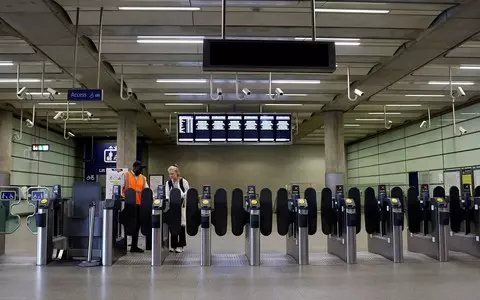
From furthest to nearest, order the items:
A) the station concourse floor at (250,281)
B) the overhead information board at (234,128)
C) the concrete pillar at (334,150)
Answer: the concrete pillar at (334,150) < the overhead information board at (234,128) < the station concourse floor at (250,281)

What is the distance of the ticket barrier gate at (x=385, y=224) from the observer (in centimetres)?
763

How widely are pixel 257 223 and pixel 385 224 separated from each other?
7.89ft

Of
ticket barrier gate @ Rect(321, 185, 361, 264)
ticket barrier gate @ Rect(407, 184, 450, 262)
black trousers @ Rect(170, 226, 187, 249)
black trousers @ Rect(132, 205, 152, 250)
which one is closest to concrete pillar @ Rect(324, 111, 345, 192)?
ticket barrier gate @ Rect(407, 184, 450, 262)

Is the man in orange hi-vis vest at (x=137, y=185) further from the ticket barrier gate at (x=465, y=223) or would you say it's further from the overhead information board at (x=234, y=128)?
the ticket barrier gate at (x=465, y=223)

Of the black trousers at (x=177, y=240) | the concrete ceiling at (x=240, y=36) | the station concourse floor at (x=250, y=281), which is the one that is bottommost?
the station concourse floor at (x=250, y=281)

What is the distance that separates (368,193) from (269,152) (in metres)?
20.6

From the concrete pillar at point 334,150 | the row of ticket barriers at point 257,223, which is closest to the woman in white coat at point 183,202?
the row of ticket barriers at point 257,223

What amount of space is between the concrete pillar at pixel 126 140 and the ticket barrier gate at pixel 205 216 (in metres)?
8.47

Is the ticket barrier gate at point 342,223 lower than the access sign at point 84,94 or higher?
lower

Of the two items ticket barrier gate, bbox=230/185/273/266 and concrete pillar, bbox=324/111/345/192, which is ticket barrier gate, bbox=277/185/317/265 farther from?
concrete pillar, bbox=324/111/345/192

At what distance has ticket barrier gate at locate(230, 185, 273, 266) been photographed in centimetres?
742

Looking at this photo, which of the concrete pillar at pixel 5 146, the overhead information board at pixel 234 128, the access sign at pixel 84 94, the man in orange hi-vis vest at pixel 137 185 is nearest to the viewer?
the man in orange hi-vis vest at pixel 137 185

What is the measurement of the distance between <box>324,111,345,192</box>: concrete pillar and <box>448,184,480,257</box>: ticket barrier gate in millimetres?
7625

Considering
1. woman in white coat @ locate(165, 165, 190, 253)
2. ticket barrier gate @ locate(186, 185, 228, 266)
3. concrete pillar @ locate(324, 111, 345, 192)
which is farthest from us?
concrete pillar @ locate(324, 111, 345, 192)
